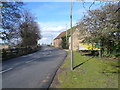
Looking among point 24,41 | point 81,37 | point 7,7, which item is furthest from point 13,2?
point 24,41

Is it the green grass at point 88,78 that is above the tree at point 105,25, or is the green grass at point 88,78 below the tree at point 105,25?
below

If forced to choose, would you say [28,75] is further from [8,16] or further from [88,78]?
[8,16]

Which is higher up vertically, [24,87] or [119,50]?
[119,50]

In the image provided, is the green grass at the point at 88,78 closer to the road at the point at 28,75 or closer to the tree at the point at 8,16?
the road at the point at 28,75

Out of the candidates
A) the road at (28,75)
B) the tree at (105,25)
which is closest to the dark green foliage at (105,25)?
the tree at (105,25)

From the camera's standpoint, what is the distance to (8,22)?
17594 millimetres

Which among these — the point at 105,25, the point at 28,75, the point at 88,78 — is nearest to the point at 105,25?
the point at 105,25

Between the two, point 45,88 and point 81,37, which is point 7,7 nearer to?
point 81,37

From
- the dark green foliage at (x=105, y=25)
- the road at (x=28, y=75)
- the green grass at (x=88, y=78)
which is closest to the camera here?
the green grass at (x=88, y=78)

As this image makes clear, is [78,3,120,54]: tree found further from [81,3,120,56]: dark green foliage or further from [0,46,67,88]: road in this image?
[0,46,67,88]: road

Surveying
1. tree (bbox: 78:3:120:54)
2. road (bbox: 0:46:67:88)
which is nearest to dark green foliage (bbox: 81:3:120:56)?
tree (bbox: 78:3:120:54)

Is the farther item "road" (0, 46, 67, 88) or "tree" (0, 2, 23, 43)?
"tree" (0, 2, 23, 43)

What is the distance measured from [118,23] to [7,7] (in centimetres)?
1344

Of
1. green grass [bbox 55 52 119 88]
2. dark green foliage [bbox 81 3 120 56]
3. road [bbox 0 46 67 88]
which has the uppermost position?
dark green foliage [bbox 81 3 120 56]
